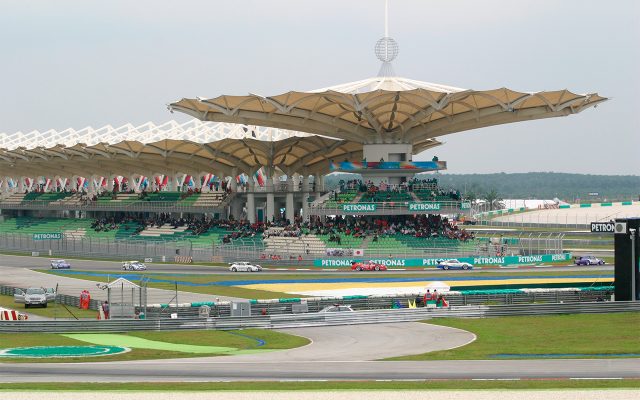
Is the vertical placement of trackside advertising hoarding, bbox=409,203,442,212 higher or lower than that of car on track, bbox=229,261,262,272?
higher

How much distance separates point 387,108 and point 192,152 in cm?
2752

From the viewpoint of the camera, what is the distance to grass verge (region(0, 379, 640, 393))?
27.7 meters

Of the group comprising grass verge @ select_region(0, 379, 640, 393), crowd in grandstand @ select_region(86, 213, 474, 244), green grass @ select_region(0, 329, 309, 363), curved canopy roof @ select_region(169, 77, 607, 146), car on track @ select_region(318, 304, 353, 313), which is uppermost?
curved canopy roof @ select_region(169, 77, 607, 146)

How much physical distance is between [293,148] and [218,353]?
7013cm

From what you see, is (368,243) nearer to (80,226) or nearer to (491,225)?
(80,226)

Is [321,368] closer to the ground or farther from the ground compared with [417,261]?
closer to the ground

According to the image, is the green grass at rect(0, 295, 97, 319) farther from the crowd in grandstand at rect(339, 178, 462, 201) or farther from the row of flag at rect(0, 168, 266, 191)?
the row of flag at rect(0, 168, 266, 191)

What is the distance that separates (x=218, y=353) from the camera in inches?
1437

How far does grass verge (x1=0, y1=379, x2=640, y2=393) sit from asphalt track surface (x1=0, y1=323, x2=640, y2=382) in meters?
0.99

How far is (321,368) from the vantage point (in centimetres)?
3212

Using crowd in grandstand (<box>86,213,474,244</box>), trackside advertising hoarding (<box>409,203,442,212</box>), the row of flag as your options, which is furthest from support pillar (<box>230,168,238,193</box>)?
trackside advertising hoarding (<box>409,203,442,212</box>)

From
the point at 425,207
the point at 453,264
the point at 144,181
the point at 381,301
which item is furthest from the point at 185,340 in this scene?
the point at 144,181

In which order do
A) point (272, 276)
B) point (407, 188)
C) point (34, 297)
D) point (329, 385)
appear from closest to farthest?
point (329, 385)
point (34, 297)
point (272, 276)
point (407, 188)

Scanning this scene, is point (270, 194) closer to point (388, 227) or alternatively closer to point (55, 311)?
point (388, 227)
